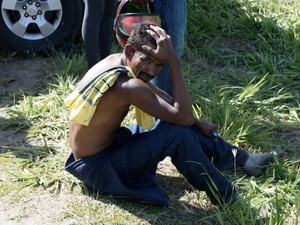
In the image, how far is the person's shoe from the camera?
376cm

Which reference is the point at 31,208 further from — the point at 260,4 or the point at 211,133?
the point at 260,4

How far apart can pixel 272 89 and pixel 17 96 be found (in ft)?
6.72

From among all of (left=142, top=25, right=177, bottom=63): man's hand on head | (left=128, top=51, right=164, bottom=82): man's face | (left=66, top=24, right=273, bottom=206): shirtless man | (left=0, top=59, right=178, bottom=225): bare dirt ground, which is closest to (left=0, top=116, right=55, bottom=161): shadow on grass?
(left=0, top=59, right=178, bottom=225): bare dirt ground

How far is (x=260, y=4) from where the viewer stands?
21.9ft

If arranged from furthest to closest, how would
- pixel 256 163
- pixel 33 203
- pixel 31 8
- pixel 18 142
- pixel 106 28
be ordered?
pixel 31 8 < pixel 106 28 < pixel 18 142 < pixel 256 163 < pixel 33 203

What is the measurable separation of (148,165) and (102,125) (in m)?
0.33

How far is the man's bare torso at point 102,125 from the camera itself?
323cm

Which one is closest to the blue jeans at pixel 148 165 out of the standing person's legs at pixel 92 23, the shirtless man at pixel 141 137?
the shirtless man at pixel 141 137

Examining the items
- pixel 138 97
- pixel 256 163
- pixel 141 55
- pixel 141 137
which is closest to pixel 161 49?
pixel 141 55

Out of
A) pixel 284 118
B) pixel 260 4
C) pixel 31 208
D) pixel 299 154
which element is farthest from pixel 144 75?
pixel 260 4

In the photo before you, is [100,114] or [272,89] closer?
[100,114]

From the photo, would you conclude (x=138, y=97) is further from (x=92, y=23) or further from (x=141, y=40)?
(x=92, y=23)

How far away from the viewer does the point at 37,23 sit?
5551 millimetres

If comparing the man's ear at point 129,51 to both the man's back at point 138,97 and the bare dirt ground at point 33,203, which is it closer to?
the man's back at point 138,97
